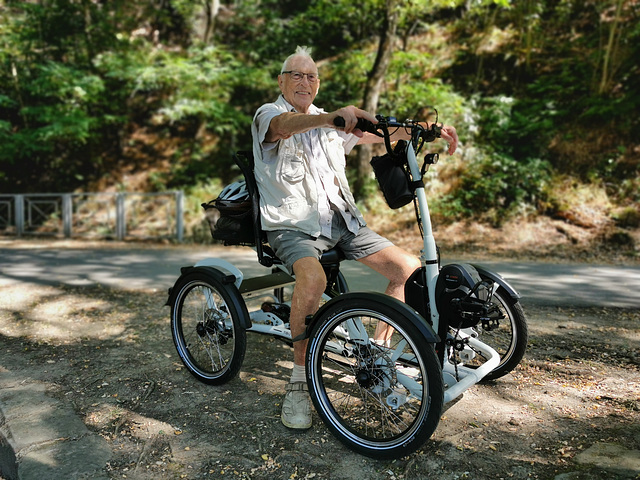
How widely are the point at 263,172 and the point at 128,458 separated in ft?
5.41

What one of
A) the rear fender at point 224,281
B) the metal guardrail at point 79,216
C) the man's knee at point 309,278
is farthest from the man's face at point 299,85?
the metal guardrail at point 79,216

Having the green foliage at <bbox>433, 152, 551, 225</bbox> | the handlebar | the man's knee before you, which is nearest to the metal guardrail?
the green foliage at <bbox>433, 152, 551, 225</bbox>

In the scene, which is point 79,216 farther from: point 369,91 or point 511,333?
point 511,333

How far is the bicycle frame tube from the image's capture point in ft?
8.18

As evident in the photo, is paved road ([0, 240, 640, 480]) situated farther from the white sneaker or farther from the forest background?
the forest background

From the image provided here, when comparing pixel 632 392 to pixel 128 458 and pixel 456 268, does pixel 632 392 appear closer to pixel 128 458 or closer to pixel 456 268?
pixel 456 268

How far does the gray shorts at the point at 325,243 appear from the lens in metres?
2.73

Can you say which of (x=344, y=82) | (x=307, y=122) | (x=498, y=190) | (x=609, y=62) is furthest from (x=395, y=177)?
(x=344, y=82)

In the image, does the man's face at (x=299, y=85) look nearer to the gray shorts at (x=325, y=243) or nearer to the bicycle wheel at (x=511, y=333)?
the gray shorts at (x=325, y=243)

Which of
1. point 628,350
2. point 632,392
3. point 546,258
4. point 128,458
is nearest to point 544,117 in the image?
point 546,258

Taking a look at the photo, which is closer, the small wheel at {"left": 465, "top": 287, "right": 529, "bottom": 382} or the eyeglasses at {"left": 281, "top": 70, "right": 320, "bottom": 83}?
the small wheel at {"left": 465, "top": 287, "right": 529, "bottom": 382}

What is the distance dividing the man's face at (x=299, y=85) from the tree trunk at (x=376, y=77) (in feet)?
26.3

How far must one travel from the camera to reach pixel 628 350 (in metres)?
3.55

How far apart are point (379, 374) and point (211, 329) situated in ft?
4.24
